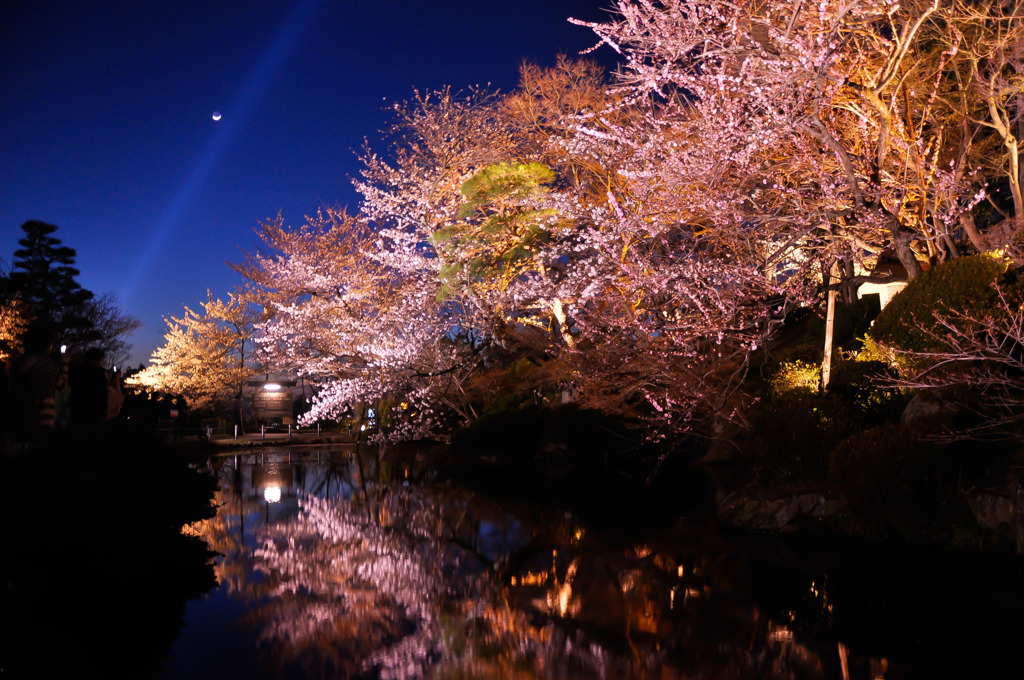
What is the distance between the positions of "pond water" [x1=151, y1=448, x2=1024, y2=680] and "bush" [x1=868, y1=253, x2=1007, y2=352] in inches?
118

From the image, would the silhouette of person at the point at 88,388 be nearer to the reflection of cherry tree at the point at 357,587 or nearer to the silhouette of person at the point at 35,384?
the silhouette of person at the point at 35,384

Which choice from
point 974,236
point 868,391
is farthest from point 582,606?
point 974,236

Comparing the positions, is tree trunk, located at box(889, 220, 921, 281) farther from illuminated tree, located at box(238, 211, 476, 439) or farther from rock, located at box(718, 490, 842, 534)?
illuminated tree, located at box(238, 211, 476, 439)

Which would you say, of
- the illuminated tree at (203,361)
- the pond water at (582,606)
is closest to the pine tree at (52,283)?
the illuminated tree at (203,361)

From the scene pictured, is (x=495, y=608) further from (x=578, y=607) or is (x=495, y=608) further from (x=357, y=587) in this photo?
(x=357, y=587)

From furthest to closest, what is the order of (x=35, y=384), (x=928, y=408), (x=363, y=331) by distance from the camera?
(x=363, y=331) < (x=928, y=408) < (x=35, y=384)

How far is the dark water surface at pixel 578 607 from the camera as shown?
13.3ft

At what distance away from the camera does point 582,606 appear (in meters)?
5.26

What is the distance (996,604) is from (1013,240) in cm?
566

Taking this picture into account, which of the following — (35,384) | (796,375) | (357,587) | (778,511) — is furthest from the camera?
(796,375)

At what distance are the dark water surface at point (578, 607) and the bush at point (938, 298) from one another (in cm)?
301

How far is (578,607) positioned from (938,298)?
6.49m

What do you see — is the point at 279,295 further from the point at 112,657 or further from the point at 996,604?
the point at 996,604

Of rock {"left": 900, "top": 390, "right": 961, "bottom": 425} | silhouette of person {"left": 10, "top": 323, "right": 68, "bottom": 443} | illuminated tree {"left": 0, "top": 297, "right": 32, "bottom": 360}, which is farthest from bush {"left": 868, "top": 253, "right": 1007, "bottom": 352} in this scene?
illuminated tree {"left": 0, "top": 297, "right": 32, "bottom": 360}
